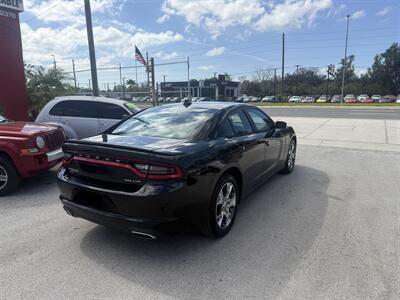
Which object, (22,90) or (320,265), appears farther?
(22,90)

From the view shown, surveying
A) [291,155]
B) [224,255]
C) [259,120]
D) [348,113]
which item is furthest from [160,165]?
[348,113]

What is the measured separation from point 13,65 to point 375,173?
40.1ft

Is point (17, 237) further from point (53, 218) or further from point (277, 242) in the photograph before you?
point (277, 242)

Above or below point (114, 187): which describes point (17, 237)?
below

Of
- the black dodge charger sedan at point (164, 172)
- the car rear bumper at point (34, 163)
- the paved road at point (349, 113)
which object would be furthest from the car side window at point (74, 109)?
the paved road at point (349, 113)

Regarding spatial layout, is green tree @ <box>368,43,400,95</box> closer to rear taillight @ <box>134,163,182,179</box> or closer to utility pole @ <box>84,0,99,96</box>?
utility pole @ <box>84,0,99,96</box>

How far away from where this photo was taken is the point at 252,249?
3297 mm

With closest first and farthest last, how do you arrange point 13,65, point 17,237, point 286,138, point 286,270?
1. point 286,270
2. point 17,237
3. point 286,138
4. point 13,65

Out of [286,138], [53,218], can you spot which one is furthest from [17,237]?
[286,138]

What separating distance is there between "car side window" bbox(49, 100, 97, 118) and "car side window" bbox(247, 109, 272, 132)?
466 centimetres

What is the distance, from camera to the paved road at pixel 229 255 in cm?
262

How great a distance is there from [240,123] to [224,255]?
1914 mm

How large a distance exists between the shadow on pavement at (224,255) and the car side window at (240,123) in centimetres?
112

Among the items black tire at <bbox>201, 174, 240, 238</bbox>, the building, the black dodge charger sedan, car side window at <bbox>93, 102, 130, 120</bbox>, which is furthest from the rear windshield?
the building
